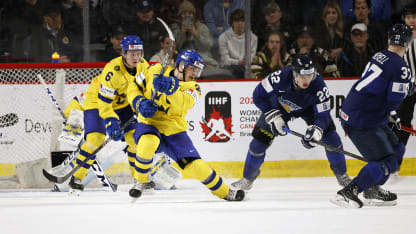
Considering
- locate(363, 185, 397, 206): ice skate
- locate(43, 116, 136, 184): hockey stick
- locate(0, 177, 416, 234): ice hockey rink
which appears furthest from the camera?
locate(43, 116, 136, 184): hockey stick

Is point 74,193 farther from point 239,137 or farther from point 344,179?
point 344,179

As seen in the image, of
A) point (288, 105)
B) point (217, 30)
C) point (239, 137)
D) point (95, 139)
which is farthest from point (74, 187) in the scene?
point (217, 30)

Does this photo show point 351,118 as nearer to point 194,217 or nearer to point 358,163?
point 194,217

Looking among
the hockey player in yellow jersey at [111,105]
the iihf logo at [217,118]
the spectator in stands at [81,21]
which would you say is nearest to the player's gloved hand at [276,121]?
the hockey player in yellow jersey at [111,105]

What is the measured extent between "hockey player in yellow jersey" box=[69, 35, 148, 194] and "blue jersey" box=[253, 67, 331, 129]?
90cm

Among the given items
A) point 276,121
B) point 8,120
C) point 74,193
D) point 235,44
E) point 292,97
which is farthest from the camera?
point 235,44

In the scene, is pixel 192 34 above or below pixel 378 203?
above

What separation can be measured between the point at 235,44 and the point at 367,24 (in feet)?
4.45

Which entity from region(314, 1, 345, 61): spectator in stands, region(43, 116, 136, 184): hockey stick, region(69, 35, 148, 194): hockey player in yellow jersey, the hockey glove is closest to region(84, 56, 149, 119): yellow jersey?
region(69, 35, 148, 194): hockey player in yellow jersey

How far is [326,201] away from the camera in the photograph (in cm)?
409

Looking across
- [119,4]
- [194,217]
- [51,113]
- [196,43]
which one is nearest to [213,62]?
[196,43]

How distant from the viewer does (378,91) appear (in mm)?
3658

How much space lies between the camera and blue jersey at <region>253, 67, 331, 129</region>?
4234 millimetres

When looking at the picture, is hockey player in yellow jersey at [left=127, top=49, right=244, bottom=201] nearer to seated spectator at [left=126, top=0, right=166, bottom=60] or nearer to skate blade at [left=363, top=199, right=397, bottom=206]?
skate blade at [left=363, top=199, right=397, bottom=206]
